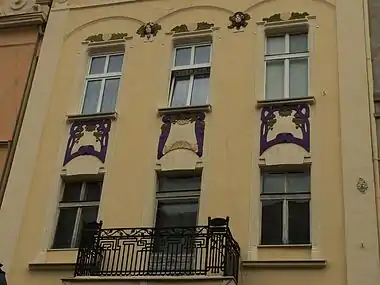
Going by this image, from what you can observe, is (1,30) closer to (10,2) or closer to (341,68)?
(10,2)

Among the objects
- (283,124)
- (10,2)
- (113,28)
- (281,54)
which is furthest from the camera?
(10,2)

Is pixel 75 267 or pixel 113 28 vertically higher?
pixel 113 28

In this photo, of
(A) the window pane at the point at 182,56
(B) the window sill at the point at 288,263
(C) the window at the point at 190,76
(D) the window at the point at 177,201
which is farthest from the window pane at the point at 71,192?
(B) the window sill at the point at 288,263

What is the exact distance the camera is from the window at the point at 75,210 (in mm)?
12828

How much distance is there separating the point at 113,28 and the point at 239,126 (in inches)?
188

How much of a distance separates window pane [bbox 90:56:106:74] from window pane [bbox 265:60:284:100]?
4.23 metres

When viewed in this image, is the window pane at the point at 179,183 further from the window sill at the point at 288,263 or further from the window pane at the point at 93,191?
the window sill at the point at 288,263

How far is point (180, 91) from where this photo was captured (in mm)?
14289

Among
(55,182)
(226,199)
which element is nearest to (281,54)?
(226,199)

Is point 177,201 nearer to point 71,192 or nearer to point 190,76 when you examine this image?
point 71,192

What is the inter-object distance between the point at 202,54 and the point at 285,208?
4.67 metres

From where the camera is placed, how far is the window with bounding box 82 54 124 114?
14.6m

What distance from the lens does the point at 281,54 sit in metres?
14.1

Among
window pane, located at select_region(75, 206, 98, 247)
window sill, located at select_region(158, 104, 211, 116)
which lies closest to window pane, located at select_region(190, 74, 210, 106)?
window sill, located at select_region(158, 104, 211, 116)
